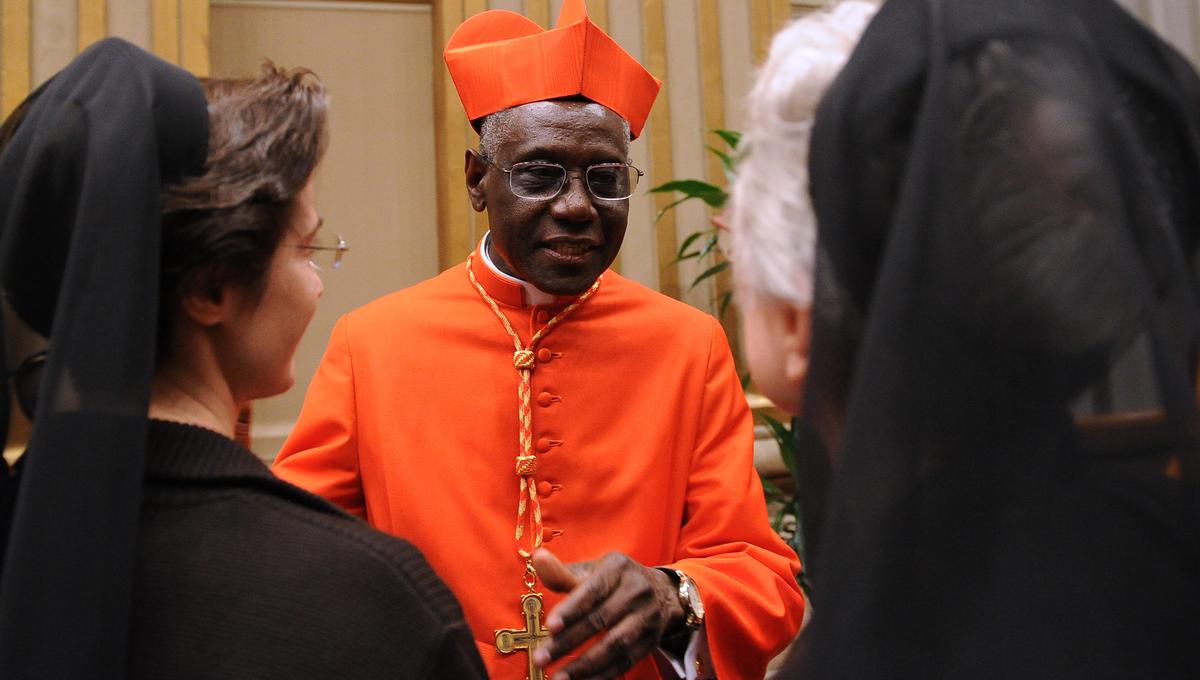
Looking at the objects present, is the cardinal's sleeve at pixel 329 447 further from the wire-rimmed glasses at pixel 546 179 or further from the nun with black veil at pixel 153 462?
the nun with black veil at pixel 153 462

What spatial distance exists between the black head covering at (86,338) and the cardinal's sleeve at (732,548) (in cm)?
106

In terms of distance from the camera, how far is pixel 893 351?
0.80 m

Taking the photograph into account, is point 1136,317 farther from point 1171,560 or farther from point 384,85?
point 384,85

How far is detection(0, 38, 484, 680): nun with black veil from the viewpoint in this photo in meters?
0.94

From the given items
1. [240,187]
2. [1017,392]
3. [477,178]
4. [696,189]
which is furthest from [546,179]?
[1017,392]

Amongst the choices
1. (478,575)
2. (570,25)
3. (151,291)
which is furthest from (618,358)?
(151,291)

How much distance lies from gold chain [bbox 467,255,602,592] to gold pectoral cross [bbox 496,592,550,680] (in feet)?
0.19

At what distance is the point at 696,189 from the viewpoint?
326 centimetres

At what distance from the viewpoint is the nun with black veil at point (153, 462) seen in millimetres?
940

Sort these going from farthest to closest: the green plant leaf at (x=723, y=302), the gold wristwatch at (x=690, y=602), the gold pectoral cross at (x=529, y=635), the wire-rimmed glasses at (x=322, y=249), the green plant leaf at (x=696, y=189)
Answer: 1. the green plant leaf at (x=723, y=302)
2. the green plant leaf at (x=696, y=189)
3. the gold pectoral cross at (x=529, y=635)
4. the gold wristwatch at (x=690, y=602)
5. the wire-rimmed glasses at (x=322, y=249)

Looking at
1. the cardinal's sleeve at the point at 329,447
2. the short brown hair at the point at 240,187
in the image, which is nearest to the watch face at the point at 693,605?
the cardinal's sleeve at the point at 329,447

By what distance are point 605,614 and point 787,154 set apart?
80cm

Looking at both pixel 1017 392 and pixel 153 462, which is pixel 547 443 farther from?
pixel 1017 392

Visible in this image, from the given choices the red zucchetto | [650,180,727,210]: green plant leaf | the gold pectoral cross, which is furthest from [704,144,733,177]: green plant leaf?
the gold pectoral cross
